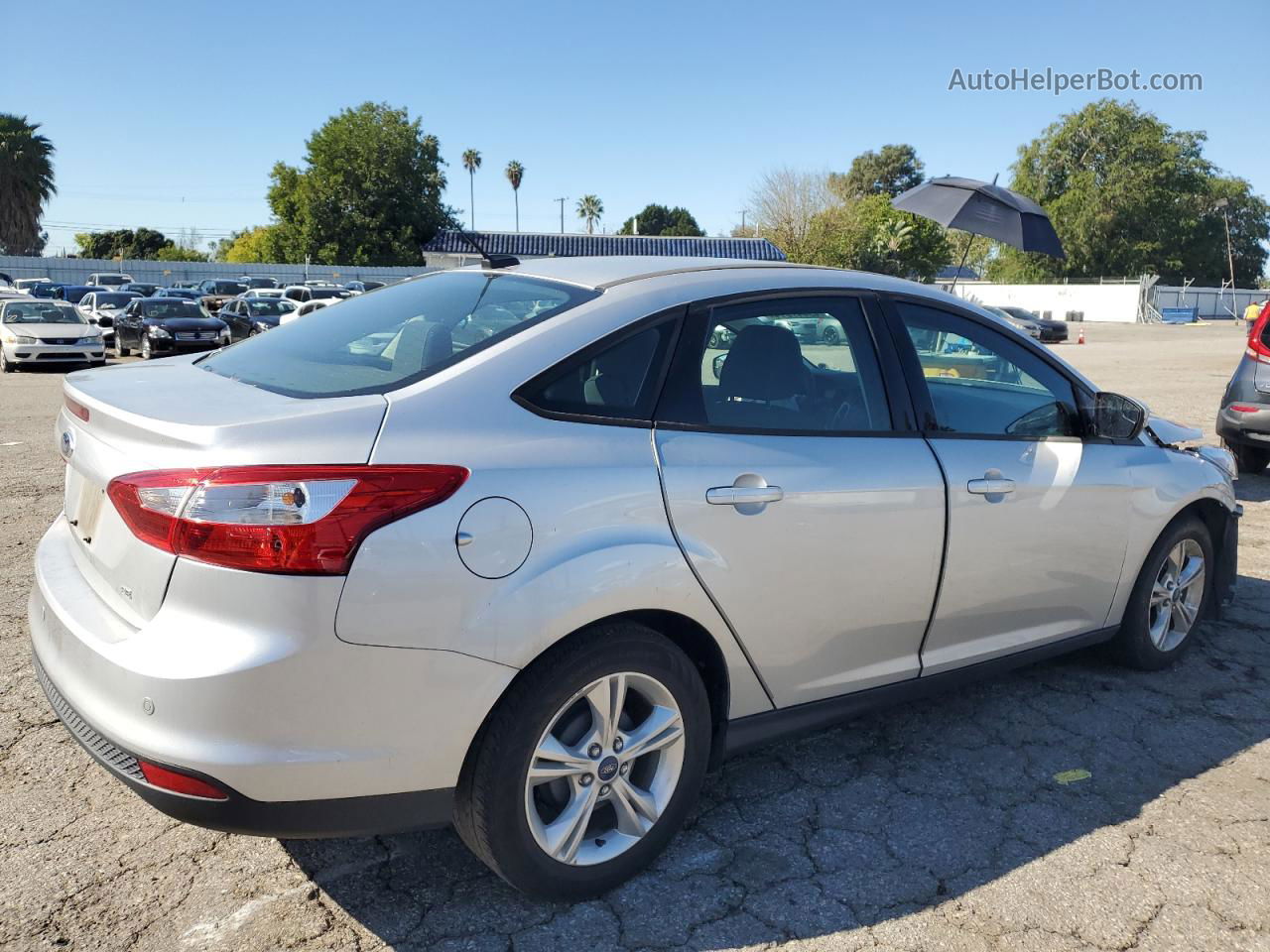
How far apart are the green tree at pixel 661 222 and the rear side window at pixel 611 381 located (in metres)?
109

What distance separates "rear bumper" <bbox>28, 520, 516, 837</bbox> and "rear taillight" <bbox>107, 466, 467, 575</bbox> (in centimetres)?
4

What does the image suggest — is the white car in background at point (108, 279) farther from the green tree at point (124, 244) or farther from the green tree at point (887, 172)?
the green tree at point (887, 172)

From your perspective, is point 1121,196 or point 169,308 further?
point 1121,196

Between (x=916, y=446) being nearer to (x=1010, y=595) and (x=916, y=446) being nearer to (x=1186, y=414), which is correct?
(x=1010, y=595)

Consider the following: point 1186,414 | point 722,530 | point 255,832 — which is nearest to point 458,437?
point 722,530

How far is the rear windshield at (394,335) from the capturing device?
265 cm

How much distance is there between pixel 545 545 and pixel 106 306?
28.9 m

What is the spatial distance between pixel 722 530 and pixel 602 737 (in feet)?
2.02

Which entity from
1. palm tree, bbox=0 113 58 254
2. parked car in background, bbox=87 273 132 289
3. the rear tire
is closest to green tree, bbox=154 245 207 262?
palm tree, bbox=0 113 58 254

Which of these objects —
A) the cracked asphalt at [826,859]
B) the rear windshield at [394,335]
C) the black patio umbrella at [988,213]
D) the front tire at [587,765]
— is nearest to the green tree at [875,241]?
the black patio umbrella at [988,213]

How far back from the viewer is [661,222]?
4397 inches

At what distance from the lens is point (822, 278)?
3281 mm

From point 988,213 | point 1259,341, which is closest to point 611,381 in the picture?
point 1259,341

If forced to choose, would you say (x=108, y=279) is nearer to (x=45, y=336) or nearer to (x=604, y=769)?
(x=45, y=336)
